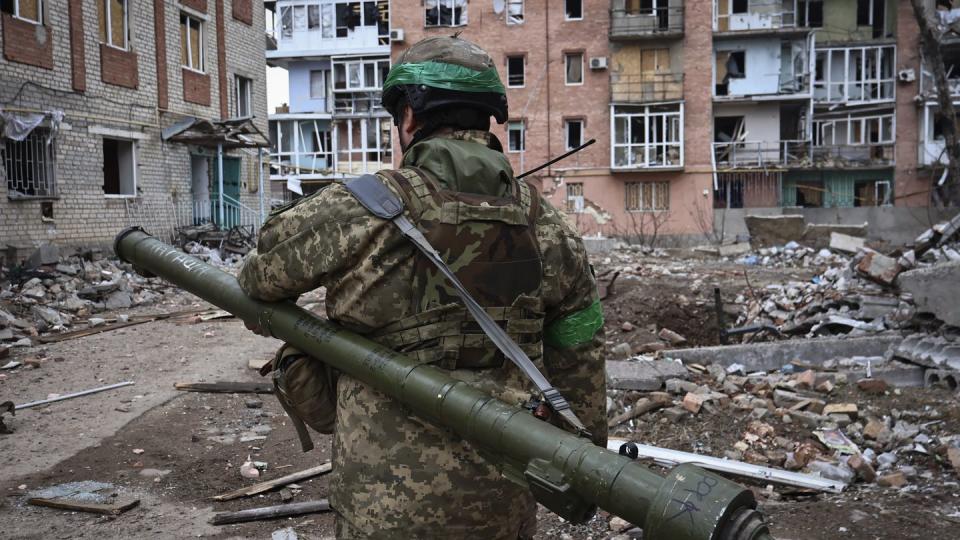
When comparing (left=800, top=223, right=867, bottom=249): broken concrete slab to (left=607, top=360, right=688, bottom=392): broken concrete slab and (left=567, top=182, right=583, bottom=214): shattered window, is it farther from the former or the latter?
(left=607, top=360, right=688, bottom=392): broken concrete slab

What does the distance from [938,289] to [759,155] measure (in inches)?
1001

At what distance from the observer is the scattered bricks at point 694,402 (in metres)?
5.36

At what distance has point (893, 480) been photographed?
425 centimetres

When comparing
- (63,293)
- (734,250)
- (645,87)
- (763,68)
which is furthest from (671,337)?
(763,68)

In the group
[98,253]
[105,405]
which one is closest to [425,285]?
[105,405]

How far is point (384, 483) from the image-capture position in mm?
1740

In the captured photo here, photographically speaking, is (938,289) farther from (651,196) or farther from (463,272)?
(651,196)

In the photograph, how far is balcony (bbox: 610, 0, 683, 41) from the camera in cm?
2862

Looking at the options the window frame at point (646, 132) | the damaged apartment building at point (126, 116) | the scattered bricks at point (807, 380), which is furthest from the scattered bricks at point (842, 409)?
the window frame at point (646, 132)

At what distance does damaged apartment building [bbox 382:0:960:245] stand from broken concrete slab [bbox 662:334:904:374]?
21.9m

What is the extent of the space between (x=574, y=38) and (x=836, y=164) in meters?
12.3

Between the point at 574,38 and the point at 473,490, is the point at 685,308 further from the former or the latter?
the point at 574,38

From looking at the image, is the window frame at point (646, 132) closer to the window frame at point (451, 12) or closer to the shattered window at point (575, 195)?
the shattered window at point (575, 195)

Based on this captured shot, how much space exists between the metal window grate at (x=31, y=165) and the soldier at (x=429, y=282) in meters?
12.9
